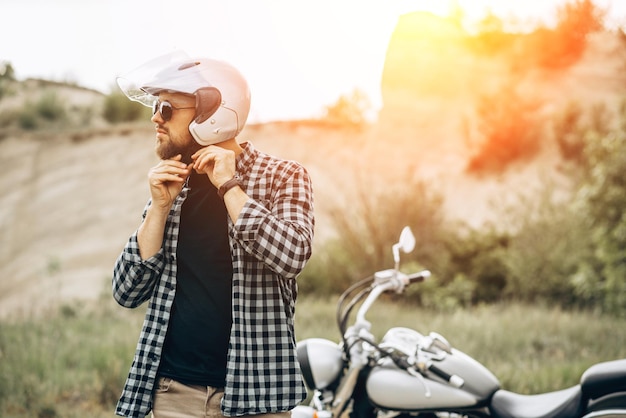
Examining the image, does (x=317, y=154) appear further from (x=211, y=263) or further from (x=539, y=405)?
(x=211, y=263)

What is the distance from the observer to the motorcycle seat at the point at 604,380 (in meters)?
2.90

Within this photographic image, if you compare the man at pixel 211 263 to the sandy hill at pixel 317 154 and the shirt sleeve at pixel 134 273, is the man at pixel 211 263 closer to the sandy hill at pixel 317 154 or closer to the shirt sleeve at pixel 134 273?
the shirt sleeve at pixel 134 273

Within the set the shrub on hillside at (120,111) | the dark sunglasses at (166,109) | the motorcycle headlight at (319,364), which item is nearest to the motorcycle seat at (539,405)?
the motorcycle headlight at (319,364)

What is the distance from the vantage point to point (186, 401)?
2.33m

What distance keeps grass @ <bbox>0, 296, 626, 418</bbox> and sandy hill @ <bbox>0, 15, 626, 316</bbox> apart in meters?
12.2

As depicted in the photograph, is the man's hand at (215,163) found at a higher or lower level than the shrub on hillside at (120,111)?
higher

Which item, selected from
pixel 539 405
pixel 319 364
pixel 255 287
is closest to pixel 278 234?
pixel 255 287

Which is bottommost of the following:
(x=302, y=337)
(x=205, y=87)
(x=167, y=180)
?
(x=302, y=337)

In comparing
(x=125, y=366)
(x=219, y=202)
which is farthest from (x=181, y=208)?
(x=125, y=366)

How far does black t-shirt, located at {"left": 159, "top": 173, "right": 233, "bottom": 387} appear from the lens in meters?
2.33

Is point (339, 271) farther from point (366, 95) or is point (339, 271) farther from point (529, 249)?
point (366, 95)

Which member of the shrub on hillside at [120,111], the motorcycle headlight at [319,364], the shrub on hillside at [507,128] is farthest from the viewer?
the shrub on hillside at [120,111]

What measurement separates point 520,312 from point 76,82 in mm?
24763

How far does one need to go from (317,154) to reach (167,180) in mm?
25836
